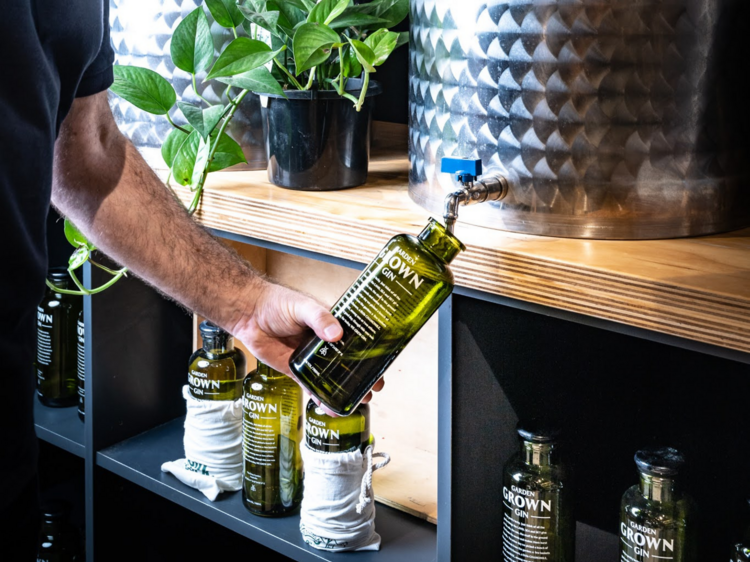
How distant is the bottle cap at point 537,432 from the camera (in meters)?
0.98

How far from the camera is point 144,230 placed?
43.8 inches

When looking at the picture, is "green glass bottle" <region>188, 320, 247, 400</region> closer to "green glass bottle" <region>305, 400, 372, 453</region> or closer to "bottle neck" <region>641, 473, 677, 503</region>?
"green glass bottle" <region>305, 400, 372, 453</region>

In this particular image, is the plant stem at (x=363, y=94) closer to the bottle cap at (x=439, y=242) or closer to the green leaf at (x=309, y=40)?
the green leaf at (x=309, y=40)

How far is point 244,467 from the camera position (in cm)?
133

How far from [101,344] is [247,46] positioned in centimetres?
62

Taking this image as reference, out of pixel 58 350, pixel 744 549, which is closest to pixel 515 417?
pixel 744 549

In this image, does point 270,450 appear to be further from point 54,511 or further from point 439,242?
point 54,511

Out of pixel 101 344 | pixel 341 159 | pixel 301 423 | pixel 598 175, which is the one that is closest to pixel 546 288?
pixel 598 175

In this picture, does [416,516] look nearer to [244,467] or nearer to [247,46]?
[244,467]

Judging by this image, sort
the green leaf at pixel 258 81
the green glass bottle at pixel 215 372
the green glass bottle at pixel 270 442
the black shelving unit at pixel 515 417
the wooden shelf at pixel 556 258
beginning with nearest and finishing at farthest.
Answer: the wooden shelf at pixel 556 258 < the black shelving unit at pixel 515 417 < the green leaf at pixel 258 81 < the green glass bottle at pixel 270 442 < the green glass bottle at pixel 215 372

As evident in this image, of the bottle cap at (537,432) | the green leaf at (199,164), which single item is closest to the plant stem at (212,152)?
the green leaf at (199,164)

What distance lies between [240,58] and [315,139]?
14cm

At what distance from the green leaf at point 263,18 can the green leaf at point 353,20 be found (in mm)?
70

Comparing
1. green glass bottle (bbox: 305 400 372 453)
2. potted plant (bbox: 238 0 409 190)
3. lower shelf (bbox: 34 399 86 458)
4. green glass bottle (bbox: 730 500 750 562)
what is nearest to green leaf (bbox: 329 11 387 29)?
potted plant (bbox: 238 0 409 190)
